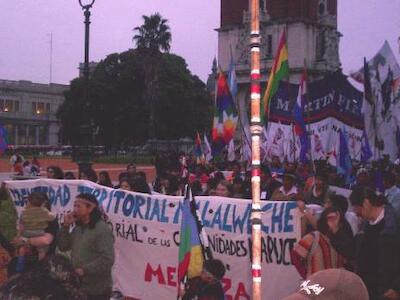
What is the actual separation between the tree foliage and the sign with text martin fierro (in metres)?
49.8

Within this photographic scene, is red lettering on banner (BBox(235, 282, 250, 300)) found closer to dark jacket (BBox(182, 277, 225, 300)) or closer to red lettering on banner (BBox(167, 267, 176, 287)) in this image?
red lettering on banner (BBox(167, 267, 176, 287))

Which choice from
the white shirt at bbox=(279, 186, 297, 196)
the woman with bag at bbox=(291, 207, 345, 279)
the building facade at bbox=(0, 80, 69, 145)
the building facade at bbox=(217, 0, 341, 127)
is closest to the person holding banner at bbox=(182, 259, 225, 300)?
the woman with bag at bbox=(291, 207, 345, 279)

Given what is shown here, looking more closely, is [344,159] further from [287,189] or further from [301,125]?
[287,189]

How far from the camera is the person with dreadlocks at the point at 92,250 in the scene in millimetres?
5445

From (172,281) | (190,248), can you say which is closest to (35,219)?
(190,248)

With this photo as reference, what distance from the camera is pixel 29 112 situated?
110562 mm

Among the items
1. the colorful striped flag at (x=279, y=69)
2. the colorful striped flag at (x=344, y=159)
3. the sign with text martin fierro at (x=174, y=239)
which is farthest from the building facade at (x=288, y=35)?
the sign with text martin fierro at (x=174, y=239)

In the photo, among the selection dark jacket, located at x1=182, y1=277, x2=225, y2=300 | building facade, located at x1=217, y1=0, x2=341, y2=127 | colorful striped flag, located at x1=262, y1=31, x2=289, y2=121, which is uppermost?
building facade, located at x1=217, y1=0, x2=341, y2=127

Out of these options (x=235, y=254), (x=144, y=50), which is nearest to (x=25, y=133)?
(x=144, y=50)

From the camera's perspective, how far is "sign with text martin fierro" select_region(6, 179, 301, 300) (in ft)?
22.5

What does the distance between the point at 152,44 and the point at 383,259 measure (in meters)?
54.5

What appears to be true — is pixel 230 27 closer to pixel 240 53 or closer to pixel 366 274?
pixel 240 53

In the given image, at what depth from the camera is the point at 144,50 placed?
5859 centimetres

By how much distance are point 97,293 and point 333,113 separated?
28.9ft
